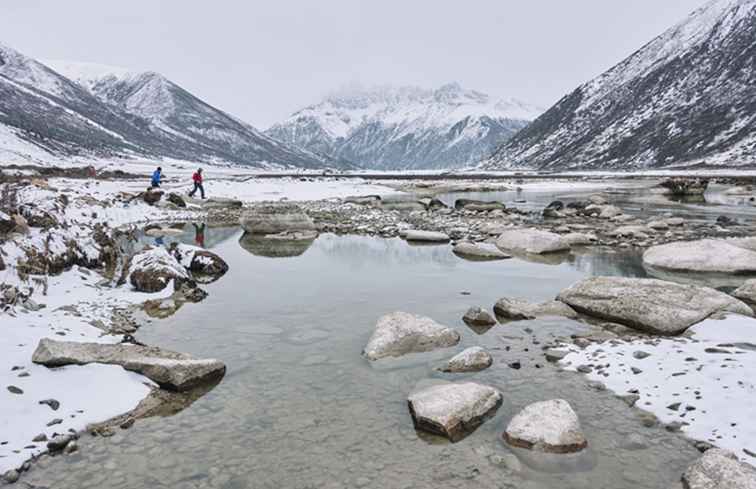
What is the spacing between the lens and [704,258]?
15609mm

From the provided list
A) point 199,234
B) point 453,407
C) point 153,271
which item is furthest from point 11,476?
point 199,234

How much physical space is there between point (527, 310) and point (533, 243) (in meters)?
8.93

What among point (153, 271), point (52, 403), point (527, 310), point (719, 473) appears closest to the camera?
point (719, 473)

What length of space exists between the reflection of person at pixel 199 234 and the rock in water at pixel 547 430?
17984mm

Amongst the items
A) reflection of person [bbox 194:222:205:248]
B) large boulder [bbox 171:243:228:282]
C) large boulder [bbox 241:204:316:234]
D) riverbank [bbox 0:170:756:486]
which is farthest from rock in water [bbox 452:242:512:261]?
reflection of person [bbox 194:222:205:248]

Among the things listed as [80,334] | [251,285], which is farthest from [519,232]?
[80,334]

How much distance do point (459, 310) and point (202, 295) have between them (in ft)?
21.1

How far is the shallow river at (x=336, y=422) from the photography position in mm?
5730

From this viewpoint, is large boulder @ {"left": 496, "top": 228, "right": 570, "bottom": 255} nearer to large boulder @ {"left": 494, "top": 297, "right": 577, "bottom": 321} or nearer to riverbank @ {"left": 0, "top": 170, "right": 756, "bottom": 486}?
riverbank @ {"left": 0, "top": 170, "right": 756, "bottom": 486}

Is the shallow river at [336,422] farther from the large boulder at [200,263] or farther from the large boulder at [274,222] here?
the large boulder at [274,222]

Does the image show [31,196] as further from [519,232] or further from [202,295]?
[519,232]

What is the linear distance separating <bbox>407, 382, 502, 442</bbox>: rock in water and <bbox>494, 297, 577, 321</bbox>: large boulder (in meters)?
3.96

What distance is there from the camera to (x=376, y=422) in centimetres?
687

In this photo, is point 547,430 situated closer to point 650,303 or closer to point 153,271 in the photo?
point 650,303
